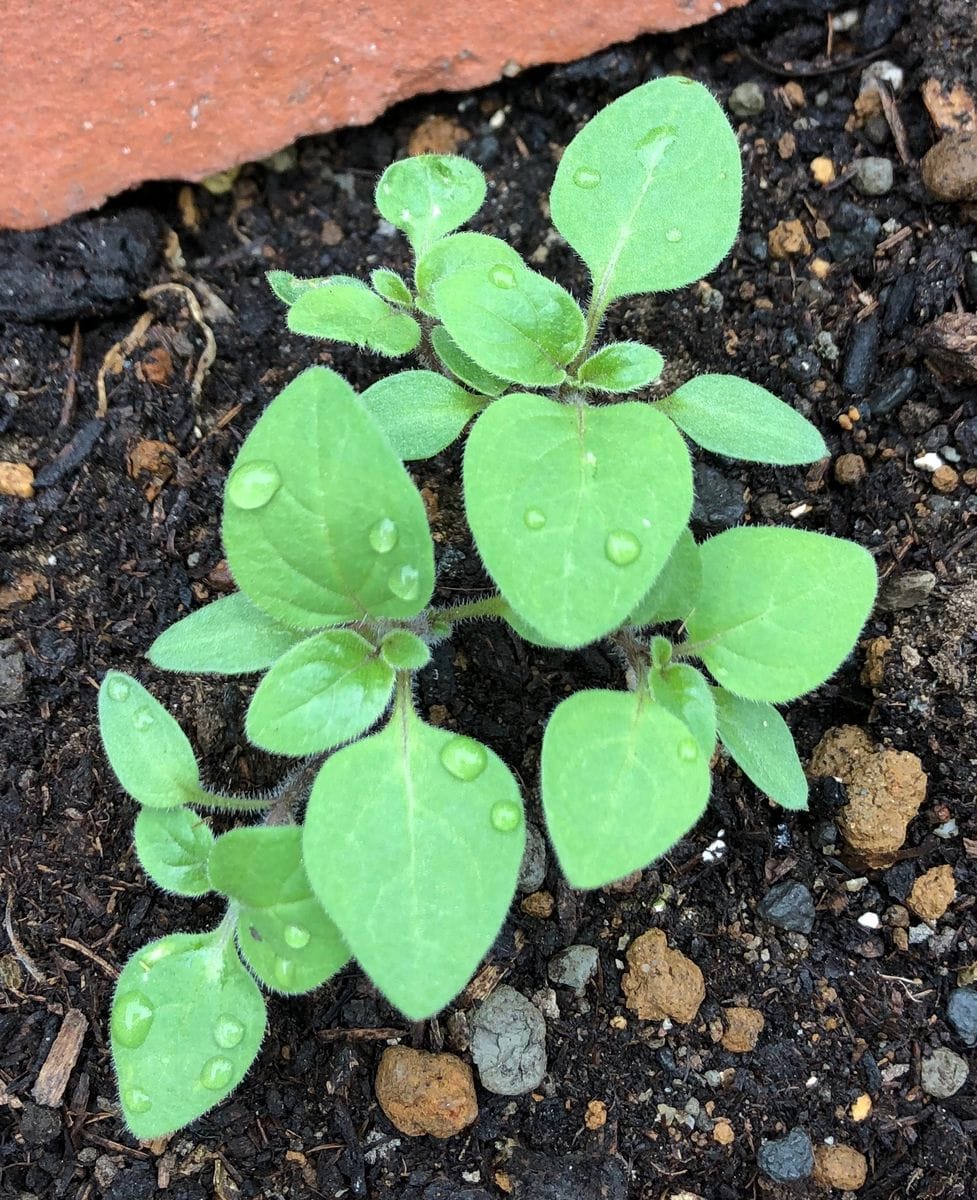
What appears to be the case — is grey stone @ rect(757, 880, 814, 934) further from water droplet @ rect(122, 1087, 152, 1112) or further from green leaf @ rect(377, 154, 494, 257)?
green leaf @ rect(377, 154, 494, 257)

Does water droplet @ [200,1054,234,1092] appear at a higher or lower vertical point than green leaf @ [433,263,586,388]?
lower

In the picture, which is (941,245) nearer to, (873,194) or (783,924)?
(873,194)

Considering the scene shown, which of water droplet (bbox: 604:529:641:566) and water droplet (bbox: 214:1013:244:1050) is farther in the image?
water droplet (bbox: 214:1013:244:1050)

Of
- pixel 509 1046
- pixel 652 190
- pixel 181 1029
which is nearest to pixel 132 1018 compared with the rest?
pixel 181 1029

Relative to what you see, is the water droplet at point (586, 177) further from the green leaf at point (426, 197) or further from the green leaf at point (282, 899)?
the green leaf at point (282, 899)

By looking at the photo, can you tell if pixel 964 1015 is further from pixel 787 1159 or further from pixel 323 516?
pixel 323 516

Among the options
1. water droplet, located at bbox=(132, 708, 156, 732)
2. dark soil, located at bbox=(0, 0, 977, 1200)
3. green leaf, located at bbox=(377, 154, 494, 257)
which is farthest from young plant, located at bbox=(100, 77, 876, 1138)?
dark soil, located at bbox=(0, 0, 977, 1200)

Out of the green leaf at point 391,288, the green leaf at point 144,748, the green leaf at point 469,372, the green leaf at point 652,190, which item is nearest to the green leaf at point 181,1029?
the green leaf at point 144,748
